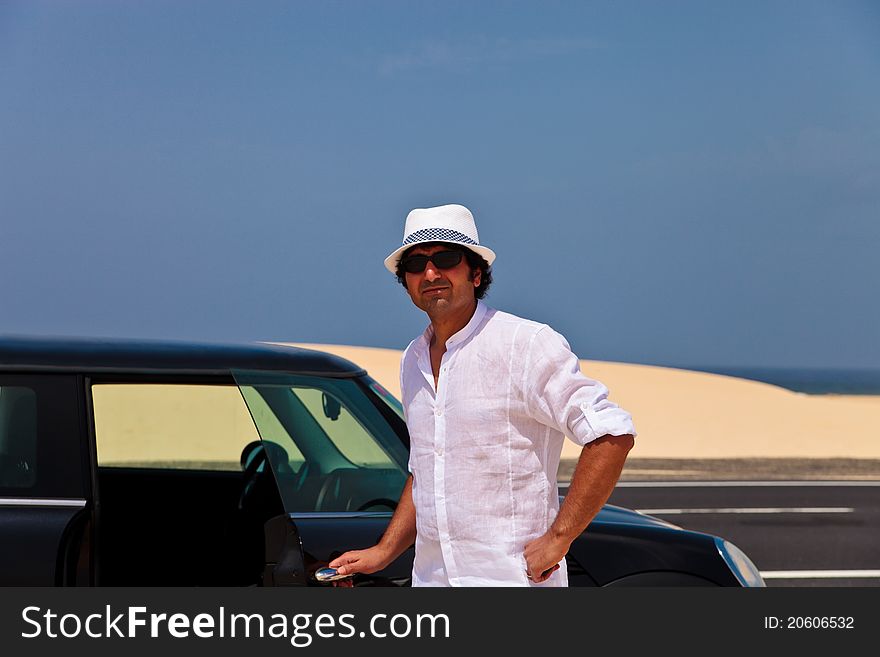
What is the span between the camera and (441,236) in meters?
2.60

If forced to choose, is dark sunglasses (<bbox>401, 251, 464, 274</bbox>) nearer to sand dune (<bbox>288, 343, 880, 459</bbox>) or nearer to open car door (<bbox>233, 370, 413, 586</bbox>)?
open car door (<bbox>233, 370, 413, 586</bbox>)

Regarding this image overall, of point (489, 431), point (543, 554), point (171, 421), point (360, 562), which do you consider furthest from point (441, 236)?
point (171, 421)

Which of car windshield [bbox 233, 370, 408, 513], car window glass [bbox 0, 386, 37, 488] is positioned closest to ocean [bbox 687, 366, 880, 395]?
car windshield [bbox 233, 370, 408, 513]

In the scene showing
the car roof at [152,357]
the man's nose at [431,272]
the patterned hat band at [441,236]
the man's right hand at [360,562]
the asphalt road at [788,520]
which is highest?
the patterned hat band at [441,236]

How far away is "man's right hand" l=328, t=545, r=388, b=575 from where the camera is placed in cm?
282

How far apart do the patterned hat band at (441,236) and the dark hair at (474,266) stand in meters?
0.02

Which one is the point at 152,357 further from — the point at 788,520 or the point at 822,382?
the point at 822,382

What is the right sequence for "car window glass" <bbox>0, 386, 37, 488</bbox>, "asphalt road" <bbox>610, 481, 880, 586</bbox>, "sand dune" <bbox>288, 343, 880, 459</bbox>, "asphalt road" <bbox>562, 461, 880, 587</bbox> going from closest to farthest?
"car window glass" <bbox>0, 386, 37, 488</bbox>, "asphalt road" <bbox>610, 481, 880, 586</bbox>, "asphalt road" <bbox>562, 461, 880, 587</bbox>, "sand dune" <bbox>288, 343, 880, 459</bbox>

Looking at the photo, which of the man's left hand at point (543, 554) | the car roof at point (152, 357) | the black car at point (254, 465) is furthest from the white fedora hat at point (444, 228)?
the car roof at point (152, 357)

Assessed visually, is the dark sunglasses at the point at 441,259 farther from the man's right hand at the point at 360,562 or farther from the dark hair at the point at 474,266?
the man's right hand at the point at 360,562

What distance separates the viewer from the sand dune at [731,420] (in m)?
17.2

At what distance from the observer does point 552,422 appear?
250 cm
